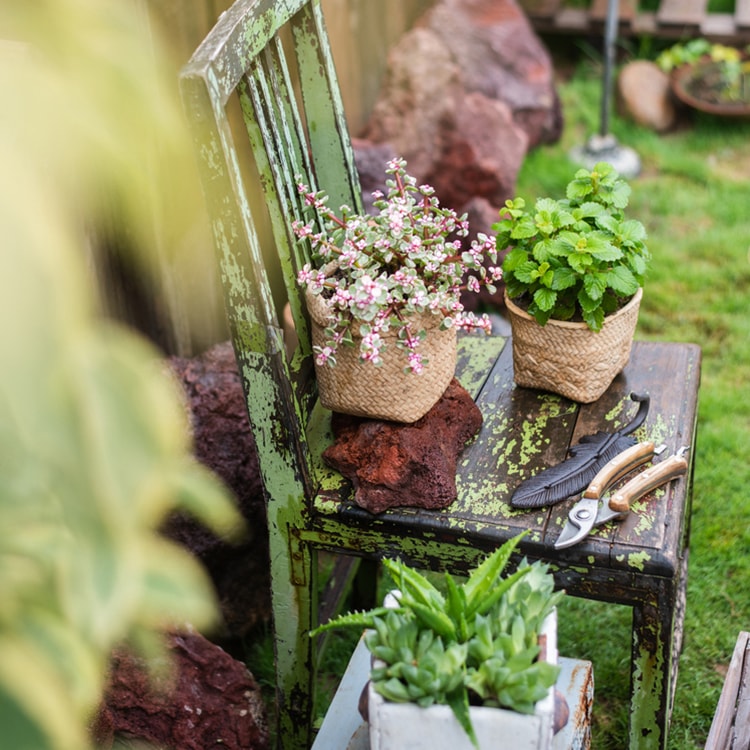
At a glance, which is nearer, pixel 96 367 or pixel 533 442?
pixel 96 367

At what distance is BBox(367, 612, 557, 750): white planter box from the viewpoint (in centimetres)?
132

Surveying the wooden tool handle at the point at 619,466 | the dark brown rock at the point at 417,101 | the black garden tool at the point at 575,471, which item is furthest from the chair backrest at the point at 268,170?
the dark brown rock at the point at 417,101

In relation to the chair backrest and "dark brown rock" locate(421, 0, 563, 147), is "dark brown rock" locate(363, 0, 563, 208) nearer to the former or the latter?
"dark brown rock" locate(421, 0, 563, 147)

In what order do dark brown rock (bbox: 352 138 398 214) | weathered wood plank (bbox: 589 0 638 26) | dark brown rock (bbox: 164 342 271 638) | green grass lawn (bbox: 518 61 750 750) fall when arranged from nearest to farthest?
dark brown rock (bbox: 164 342 271 638) < green grass lawn (bbox: 518 61 750 750) < dark brown rock (bbox: 352 138 398 214) < weathered wood plank (bbox: 589 0 638 26)

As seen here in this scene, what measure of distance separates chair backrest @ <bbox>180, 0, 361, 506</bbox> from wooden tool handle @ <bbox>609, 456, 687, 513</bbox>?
560mm

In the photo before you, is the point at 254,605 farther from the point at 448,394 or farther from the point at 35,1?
the point at 35,1

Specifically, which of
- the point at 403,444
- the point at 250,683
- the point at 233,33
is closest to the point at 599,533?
the point at 403,444

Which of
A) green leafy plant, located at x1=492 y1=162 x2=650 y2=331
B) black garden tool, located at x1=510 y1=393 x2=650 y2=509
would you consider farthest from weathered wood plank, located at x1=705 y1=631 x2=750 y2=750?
green leafy plant, located at x1=492 y1=162 x2=650 y2=331

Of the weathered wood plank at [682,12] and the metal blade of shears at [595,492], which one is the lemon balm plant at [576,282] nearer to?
the metal blade of shears at [595,492]

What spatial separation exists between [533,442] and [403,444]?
296 mm

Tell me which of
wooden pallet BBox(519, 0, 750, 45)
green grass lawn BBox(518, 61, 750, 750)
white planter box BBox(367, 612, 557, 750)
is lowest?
green grass lawn BBox(518, 61, 750, 750)

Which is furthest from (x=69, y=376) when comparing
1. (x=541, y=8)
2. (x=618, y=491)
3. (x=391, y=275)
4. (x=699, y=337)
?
(x=541, y=8)

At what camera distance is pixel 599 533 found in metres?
1.66

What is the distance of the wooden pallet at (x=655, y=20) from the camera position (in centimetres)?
534
